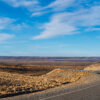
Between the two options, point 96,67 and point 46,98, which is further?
point 96,67

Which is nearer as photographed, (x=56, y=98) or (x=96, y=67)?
(x=56, y=98)

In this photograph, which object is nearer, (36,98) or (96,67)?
(36,98)

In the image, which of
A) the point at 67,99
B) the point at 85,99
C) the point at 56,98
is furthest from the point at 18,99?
the point at 85,99

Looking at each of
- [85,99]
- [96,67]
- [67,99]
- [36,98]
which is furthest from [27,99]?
[96,67]

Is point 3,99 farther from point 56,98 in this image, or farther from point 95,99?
point 95,99

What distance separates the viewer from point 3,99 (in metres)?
9.31

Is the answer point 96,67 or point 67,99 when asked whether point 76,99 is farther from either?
point 96,67

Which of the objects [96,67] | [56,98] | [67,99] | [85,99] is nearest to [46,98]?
[56,98]

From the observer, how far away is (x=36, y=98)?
914cm

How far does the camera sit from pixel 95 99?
882cm

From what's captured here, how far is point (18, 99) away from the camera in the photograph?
9.07 m

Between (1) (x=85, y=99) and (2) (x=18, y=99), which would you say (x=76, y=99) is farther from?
(2) (x=18, y=99)

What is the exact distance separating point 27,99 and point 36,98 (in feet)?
1.68

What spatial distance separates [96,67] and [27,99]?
30266mm
